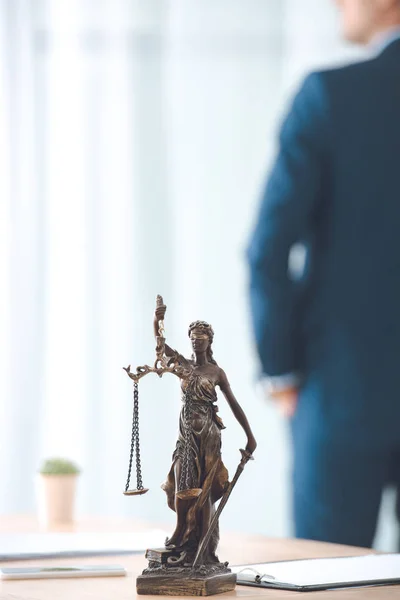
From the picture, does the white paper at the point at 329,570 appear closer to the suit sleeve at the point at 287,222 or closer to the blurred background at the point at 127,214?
the suit sleeve at the point at 287,222

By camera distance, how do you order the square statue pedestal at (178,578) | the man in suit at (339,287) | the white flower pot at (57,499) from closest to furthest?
the square statue pedestal at (178,578), the white flower pot at (57,499), the man in suit at (339,287)

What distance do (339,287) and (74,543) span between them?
75 cm

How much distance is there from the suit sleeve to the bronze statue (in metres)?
0.93

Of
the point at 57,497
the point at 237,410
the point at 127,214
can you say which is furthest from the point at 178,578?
the point at 127,214

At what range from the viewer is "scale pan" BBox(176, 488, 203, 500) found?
3.53 ft

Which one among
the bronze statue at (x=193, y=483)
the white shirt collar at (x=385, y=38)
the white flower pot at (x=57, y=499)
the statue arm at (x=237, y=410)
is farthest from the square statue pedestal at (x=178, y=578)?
the white shirt collar at (x=385, y=38)

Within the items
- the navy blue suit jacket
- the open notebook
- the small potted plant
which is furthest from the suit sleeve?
the open notebook

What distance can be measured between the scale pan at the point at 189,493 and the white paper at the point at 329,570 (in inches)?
5.0

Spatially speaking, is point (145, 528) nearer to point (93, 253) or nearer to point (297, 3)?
point (93, 253)

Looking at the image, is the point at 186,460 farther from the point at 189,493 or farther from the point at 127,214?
the point at 127,214

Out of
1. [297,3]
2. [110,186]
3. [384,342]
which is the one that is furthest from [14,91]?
[384,342]

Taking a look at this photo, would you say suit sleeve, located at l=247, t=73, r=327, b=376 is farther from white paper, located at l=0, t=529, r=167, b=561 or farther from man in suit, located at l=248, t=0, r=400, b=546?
white paper, located at l=0, t=529, r=167, b=561

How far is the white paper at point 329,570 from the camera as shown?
1132mm

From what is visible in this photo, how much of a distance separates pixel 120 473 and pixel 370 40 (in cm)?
151
